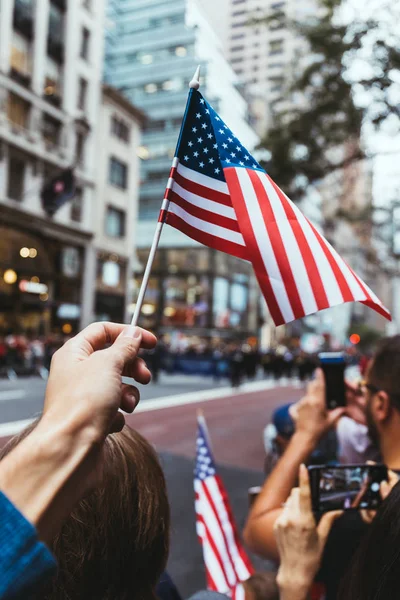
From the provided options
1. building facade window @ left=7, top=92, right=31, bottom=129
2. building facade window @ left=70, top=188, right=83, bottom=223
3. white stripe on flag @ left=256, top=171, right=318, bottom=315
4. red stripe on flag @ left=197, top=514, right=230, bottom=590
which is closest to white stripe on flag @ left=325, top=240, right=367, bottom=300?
white stripe on flag @ left=256, top=171, right=318, bottom=315

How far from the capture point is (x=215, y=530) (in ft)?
9.16

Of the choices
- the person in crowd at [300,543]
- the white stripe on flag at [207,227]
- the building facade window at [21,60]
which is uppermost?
the building facade window at [21,60]

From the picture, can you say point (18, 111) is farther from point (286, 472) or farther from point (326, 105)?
point (286, 472)

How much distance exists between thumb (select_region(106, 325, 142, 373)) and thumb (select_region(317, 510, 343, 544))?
101cm

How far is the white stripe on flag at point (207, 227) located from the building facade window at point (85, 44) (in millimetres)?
25265

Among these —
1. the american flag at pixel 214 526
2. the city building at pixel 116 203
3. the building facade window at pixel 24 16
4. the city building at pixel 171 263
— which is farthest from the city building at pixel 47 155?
the american flag at pixel 214 526

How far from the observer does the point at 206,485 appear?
2.80m

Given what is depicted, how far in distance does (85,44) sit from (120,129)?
8.02 metres

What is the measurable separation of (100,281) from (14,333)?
272 inches

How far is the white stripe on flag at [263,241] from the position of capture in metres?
1.89

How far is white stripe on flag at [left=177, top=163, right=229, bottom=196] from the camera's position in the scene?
169cm

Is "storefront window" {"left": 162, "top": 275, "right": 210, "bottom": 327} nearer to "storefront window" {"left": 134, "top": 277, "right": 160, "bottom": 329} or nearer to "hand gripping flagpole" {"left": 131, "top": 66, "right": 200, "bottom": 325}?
"storefront window" {"left": 134, "top": 277, "right": 160, "bottom": 329}

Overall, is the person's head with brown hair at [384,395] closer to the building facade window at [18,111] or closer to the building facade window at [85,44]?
the building facade window at [18,111]

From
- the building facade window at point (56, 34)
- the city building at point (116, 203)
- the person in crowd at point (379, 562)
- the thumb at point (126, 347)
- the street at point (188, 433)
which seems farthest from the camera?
Result: the city building at point (116, 203)
